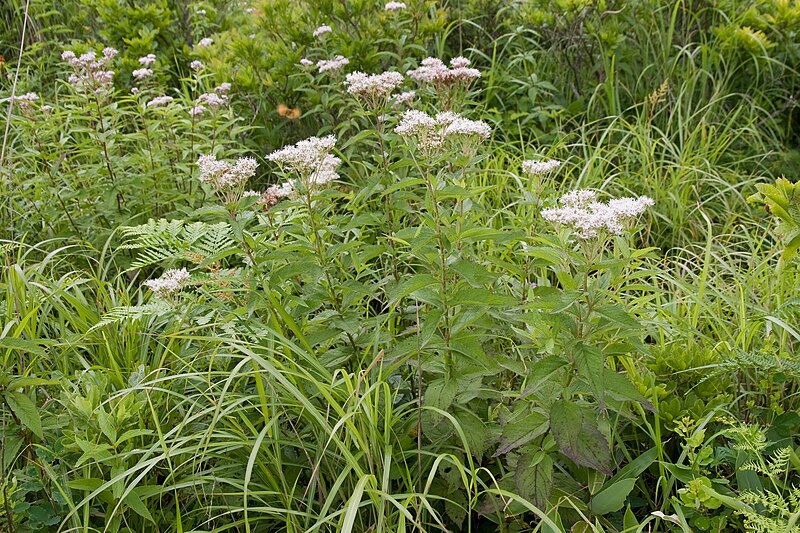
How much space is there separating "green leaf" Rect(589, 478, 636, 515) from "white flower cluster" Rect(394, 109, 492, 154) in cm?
86

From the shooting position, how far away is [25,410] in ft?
5.38

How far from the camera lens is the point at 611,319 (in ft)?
4.91

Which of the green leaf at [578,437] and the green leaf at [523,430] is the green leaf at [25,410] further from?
the green leaf at [578,437]

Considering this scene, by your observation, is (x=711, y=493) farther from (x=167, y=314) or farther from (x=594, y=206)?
(x=167, y=314)

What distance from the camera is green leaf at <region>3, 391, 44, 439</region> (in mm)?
1631

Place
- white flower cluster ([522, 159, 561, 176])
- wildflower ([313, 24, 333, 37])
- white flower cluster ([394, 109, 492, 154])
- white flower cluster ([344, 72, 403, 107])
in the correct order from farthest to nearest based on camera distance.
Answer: wildflower ([313, 24, 333, 37]), white flower cluster ([344, 72, 403, 107]), white flower cluster ([522, 159, 561, 176]), white flower cluster ([394, 109, 492, 154])

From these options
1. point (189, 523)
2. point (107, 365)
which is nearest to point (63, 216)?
point (107, 365)

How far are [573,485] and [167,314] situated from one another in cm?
119

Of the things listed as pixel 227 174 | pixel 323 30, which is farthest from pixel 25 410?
pixel 323 30

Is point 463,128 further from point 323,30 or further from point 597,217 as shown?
point 323,30

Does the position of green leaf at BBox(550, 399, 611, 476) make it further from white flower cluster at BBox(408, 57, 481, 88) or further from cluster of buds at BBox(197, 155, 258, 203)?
white flower cluster at BBox(408, 57, 481, 88)

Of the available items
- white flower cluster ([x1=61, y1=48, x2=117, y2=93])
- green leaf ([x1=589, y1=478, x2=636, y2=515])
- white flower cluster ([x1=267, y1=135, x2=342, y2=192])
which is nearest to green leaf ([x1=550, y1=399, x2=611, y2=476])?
green leaf ([x1=589, y1=478, x2=636, y2=515])

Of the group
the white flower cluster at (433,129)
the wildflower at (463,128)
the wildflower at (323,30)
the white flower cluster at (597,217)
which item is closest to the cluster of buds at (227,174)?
the white flower cluster at (433,129)

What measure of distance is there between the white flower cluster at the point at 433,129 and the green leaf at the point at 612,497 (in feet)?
2.83
